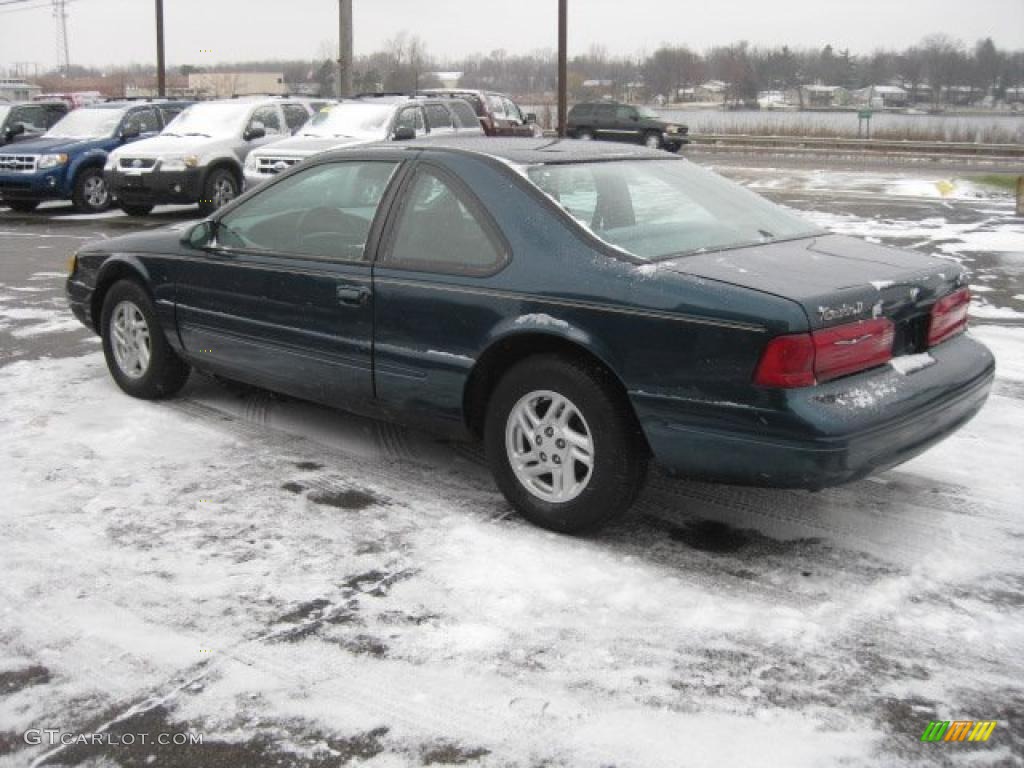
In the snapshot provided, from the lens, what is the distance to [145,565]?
3.93m

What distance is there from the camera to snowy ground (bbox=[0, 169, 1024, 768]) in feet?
9.47

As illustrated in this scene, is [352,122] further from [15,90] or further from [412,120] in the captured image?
[15,90]

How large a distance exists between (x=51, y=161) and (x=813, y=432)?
1572cm

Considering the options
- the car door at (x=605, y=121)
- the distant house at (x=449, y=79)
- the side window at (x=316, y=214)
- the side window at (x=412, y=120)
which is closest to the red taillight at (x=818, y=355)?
the side window at (x=316, y=214)

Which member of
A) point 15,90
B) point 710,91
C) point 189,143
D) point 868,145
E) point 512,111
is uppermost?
point 710,91

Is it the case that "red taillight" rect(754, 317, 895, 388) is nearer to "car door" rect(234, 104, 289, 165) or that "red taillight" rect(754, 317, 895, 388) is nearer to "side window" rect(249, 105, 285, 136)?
"car door" rect(234, 104, 289, 165)

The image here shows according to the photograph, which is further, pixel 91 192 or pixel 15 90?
pixel 15 90

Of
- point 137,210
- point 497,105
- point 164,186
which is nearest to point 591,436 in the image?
point 164,186

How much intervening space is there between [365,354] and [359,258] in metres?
0.42

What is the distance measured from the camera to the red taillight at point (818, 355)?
358 cm

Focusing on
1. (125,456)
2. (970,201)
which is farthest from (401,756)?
(970,201)

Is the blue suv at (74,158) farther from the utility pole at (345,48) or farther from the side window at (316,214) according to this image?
the side window at (316,214)

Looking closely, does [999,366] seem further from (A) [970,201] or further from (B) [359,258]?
(A) [970,201]

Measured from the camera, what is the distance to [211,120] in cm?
1670
